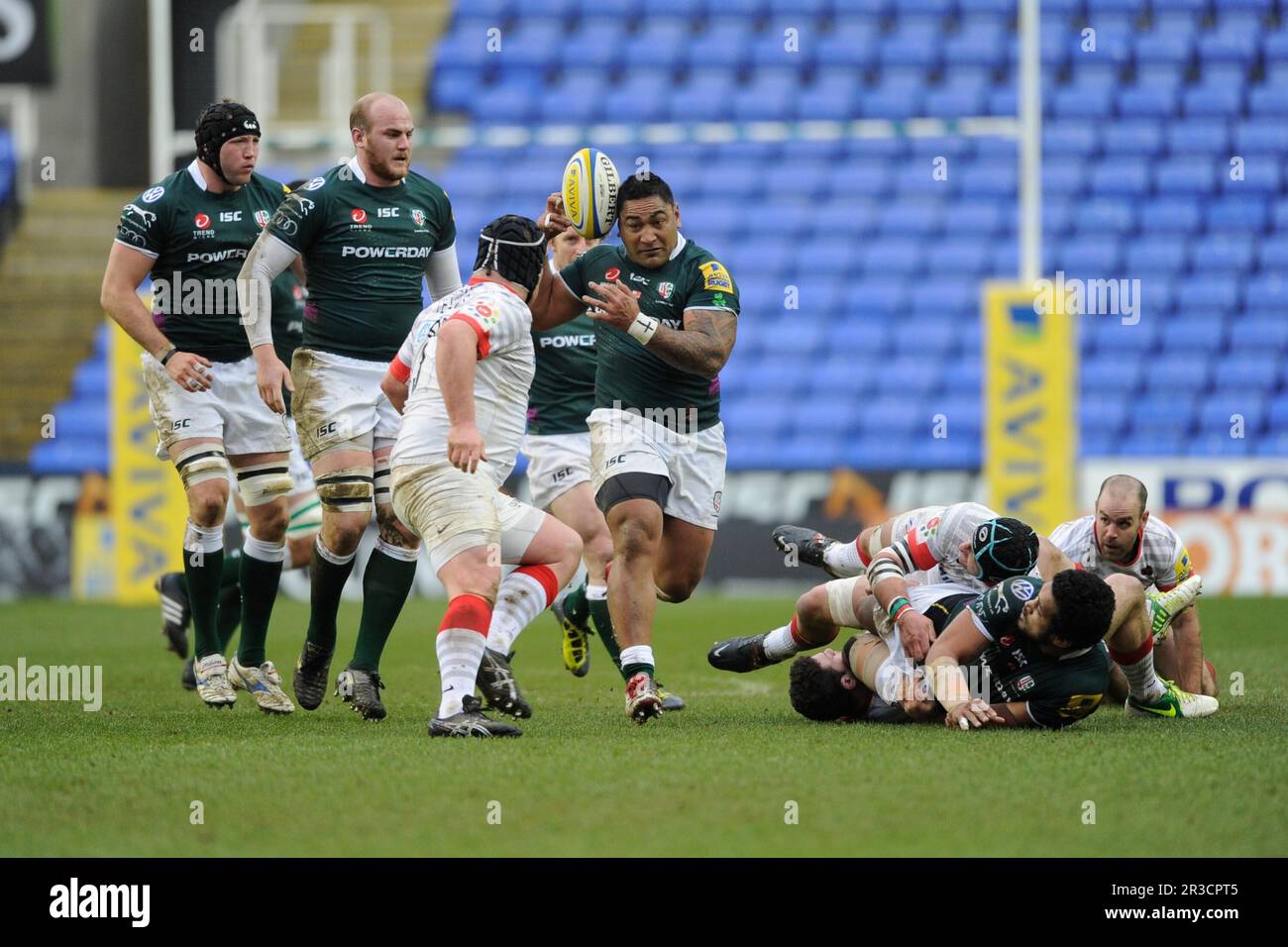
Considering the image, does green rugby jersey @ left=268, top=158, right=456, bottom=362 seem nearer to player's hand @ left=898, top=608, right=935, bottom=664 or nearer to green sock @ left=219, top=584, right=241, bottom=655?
green sock @ left=219, top=584, right=241, bottom=655

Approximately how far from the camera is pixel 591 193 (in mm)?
7582

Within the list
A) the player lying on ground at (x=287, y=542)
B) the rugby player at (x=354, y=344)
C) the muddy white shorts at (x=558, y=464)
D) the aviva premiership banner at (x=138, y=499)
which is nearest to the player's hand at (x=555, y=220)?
the rugby player at (x=354, y=344)

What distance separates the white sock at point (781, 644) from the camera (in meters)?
7.60

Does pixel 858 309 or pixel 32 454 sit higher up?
pixel 858 309

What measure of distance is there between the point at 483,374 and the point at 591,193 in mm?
1328

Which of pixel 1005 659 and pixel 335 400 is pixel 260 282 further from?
pixel 1005 659

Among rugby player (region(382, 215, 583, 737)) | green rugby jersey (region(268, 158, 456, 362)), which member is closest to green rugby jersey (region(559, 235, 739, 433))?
green rugby jersey (region(268, 158, 456, 362))

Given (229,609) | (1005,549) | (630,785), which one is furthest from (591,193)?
(630,785)

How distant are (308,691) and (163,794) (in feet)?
7.08

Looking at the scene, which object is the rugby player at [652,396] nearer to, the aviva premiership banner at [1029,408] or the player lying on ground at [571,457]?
the player lying on ground at [571,457]

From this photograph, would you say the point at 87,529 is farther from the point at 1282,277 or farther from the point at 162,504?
the point at 1282,277

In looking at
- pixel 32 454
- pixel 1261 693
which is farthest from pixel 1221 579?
pixel 32 454

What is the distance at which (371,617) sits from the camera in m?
7.36

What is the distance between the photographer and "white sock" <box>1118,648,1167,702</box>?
23.1 ft
